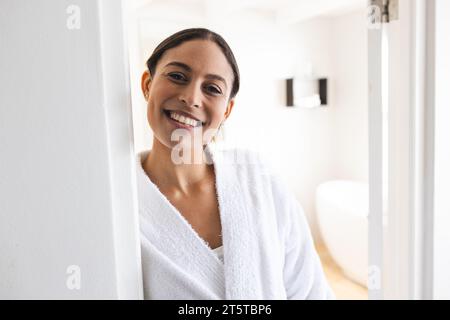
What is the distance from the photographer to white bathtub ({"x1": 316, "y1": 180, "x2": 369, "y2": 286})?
3.35ft

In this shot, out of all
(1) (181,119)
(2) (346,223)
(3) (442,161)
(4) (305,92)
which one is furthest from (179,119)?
(2) (346,223)

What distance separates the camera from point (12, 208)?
43 cm

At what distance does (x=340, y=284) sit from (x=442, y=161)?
46 centimetres

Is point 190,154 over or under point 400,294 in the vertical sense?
over

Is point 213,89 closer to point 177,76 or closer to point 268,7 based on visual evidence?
point 177,76

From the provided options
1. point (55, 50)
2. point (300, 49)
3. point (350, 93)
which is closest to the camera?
point (55, 50)

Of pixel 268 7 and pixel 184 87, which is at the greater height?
pixel 268 7

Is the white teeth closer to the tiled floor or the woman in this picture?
the woman

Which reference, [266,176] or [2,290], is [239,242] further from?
[2,290]

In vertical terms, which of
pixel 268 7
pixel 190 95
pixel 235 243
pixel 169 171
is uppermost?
pixel 268 7

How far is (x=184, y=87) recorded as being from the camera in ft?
1.62
